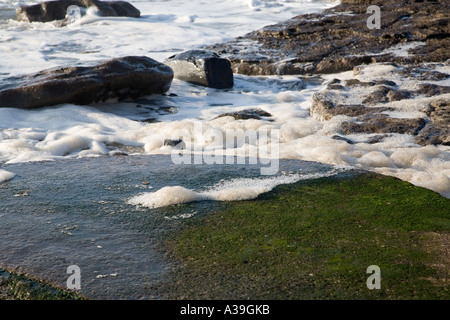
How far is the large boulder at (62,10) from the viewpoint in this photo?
539 inches

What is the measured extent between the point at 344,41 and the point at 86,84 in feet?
14.7

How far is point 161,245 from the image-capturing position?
9.63 feet

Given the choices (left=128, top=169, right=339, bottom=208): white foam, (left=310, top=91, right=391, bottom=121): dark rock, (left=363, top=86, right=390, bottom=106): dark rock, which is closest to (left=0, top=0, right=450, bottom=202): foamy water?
(left=128, top=169, right=339, bottom=208): white foam

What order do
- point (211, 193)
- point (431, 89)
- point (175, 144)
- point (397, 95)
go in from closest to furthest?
point (211, 193)
point (175, 144)
point (397, 95)
point (431, 89)

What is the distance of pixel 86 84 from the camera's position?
6.69 meters

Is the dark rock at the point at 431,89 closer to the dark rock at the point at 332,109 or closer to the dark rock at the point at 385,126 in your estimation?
the dark rock at the point at 332,109

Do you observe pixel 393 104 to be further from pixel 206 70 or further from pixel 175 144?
pixel 206 70

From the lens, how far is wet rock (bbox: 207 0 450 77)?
327 inches

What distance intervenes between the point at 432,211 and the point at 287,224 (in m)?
0.90

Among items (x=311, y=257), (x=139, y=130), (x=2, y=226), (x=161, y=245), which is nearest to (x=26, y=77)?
(x=139, y=130)

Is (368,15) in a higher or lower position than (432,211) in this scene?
higher

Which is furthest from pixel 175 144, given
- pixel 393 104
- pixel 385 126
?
pixel 393 104

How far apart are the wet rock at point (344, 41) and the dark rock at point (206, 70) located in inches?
29.6
